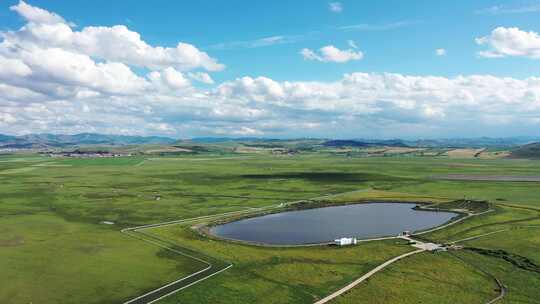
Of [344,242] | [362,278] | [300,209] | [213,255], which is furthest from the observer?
[300,209]

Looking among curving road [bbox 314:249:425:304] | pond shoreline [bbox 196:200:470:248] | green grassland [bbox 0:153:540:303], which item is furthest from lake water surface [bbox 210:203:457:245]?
curving road [bbox 314:249:425:304]

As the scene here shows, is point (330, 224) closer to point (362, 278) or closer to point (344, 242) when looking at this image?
point (344, 242)

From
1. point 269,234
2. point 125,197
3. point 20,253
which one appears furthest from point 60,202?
point 269,234

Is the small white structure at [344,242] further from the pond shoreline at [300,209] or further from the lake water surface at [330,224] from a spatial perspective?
the lake water surface at [330,224]

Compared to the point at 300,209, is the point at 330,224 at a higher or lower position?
lower

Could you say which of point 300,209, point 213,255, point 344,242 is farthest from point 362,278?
point 300,209

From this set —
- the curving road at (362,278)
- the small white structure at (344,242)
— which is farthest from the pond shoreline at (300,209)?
the curving road at (362,278)

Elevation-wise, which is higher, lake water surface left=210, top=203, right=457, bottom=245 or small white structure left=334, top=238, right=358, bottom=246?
small white structure left=334, top=238, right=358, bottom=246

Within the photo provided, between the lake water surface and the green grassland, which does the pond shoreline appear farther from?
the green grassland

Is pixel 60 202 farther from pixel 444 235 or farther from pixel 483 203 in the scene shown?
pixel 483 203
